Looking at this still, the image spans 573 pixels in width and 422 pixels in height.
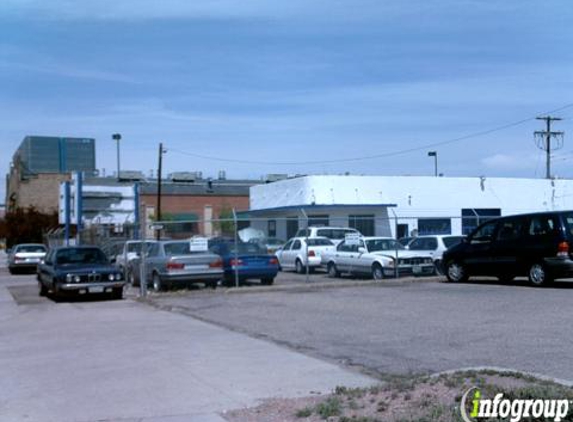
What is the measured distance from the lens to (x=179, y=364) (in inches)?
395

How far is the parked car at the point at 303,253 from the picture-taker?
93.5ft

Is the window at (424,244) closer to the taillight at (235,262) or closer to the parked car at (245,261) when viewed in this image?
the parked car at (245,261)

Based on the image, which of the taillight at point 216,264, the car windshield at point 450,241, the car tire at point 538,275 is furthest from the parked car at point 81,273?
the car windshield at point 450,241

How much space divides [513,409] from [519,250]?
47.6 feet

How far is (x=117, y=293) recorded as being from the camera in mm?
20578

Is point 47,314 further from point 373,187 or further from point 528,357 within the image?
point 373,187

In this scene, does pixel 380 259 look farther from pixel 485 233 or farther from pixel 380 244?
pixel 485 233

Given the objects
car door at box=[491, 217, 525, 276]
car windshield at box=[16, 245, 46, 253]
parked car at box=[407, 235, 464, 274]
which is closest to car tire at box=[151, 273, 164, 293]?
parked car at box=[407, 235, 464, 274]

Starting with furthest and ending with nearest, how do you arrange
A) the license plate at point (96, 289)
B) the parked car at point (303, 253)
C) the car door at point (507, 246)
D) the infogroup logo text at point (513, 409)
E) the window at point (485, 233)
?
the parked car at point (303, 253) < the window at point (485, 233) < the car door at point (507, 246) < the license plate at point (96, 289) < the infogroup logo text at point (513, 409)

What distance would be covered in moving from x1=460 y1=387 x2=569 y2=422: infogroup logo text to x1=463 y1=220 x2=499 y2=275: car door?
590 inches

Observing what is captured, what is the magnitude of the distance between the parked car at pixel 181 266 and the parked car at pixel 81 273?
127 cm

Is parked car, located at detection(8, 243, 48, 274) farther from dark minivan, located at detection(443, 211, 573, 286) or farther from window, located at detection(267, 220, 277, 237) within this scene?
dark minivan, located at detection(443, 211, 573, 286)

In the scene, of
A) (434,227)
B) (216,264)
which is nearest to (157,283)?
(216,264)

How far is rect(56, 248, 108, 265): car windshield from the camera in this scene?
21.0 m
